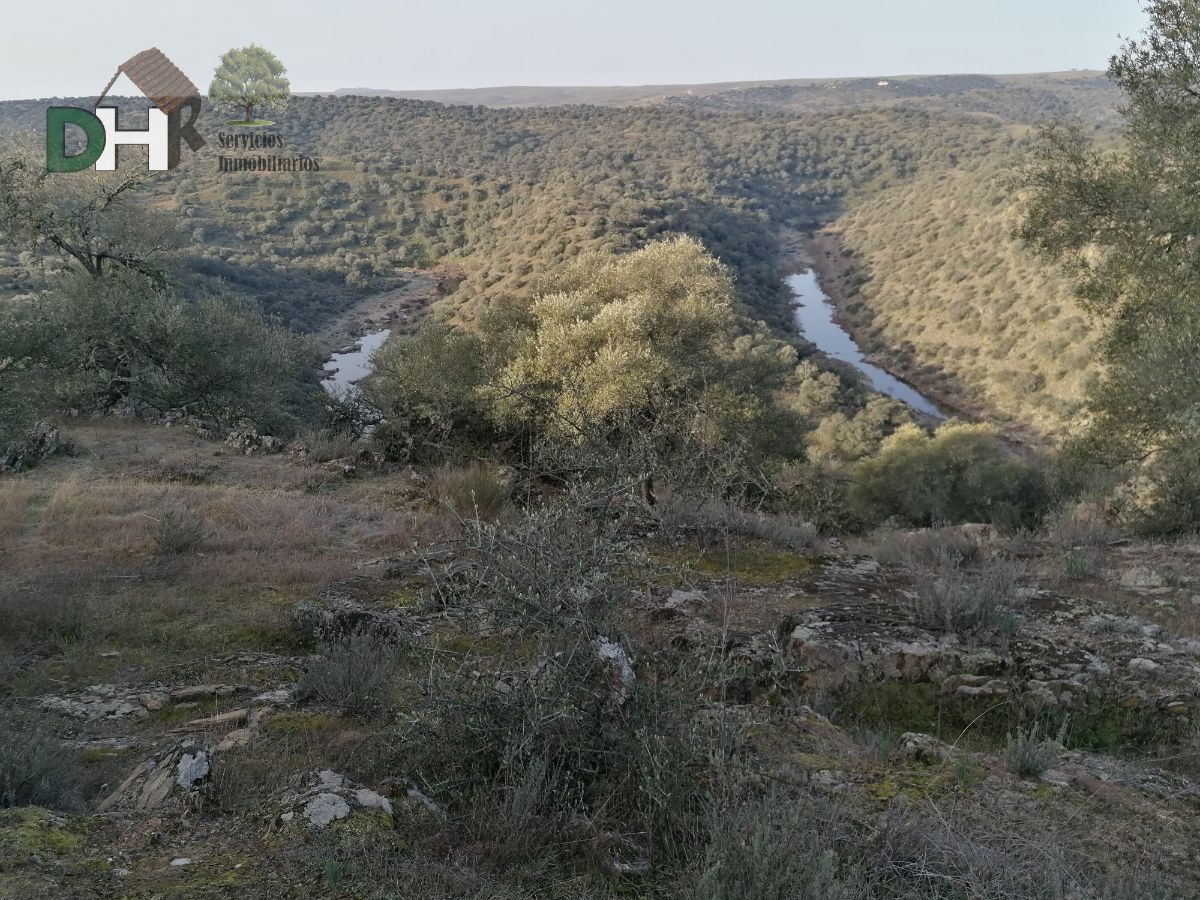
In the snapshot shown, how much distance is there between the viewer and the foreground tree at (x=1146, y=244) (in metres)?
8.64

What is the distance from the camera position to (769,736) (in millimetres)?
4402

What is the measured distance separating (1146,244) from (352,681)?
1084cm

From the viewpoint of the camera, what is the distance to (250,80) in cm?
5184

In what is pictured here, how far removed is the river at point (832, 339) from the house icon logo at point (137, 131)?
34.2 metres

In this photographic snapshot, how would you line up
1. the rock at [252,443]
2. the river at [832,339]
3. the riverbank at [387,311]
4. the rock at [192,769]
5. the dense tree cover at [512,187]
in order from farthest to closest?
the dense tree cover at [512,187], the river at [832,339], the riverbank at [387,311], the rock at [252,443], the rock at [192,769]

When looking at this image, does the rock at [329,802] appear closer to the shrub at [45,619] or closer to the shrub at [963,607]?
the shrub at [45,619]

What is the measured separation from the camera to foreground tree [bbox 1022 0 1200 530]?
864 centimetres

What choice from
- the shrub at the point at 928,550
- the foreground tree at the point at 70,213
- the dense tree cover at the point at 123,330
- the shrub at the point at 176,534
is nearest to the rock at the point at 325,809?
the shrub at the point at 176,534

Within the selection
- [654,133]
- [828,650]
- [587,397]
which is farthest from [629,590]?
[654,133]

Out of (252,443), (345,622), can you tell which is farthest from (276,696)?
(252,443)

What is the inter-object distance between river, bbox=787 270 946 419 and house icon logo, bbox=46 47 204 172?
34185 mm

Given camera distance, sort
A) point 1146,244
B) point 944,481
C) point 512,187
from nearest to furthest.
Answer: point 1146,244, point 944,481, point 512,187

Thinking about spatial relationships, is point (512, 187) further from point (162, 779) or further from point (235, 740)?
point (162, 779)

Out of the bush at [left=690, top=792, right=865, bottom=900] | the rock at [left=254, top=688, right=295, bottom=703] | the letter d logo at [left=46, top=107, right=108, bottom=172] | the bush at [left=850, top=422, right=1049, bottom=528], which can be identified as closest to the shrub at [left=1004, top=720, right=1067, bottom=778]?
the bush at [left=690, top=792, right=865, bottom=900]
